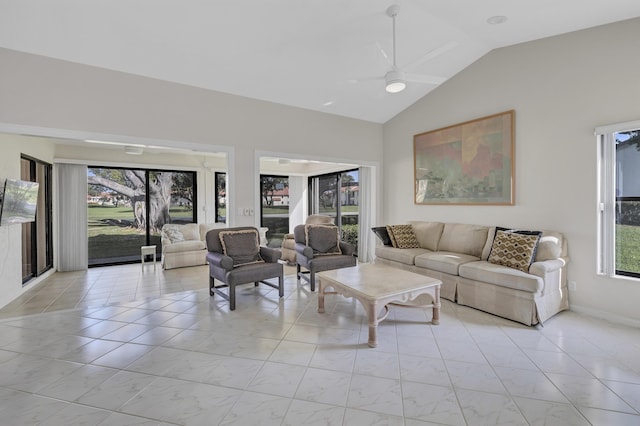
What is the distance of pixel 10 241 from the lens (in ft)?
13.5

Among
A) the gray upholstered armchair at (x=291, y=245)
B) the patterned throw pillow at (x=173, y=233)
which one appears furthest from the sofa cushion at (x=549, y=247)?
the patterned throw pillow at (x=173, y=233)

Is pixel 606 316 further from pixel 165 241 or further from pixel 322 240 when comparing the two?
pixel 165 241

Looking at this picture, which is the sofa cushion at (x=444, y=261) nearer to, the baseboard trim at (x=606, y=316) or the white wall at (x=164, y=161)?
the baseboard trim at (x=606, y=316)

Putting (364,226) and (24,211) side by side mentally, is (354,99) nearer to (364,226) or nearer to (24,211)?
(364,226)

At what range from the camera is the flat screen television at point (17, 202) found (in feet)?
12.2

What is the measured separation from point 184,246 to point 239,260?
260cm

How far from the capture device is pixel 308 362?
248 cm

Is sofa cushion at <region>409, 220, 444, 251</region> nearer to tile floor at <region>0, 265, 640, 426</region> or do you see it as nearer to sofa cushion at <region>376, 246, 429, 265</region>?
sofa cushion at <region>376, 246, 429, 265</region>

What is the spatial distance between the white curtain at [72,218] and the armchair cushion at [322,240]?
15.3 feet

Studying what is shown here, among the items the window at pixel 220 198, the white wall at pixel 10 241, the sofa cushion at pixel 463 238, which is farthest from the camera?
the window at pixel 220 198

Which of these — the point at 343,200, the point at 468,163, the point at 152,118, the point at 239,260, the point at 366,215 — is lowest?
the point at 239,260

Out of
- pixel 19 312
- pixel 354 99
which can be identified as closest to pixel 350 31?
pixel 354 99

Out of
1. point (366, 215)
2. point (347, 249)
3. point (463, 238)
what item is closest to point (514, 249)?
point (463, 238)

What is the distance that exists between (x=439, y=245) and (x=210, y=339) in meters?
3.66
